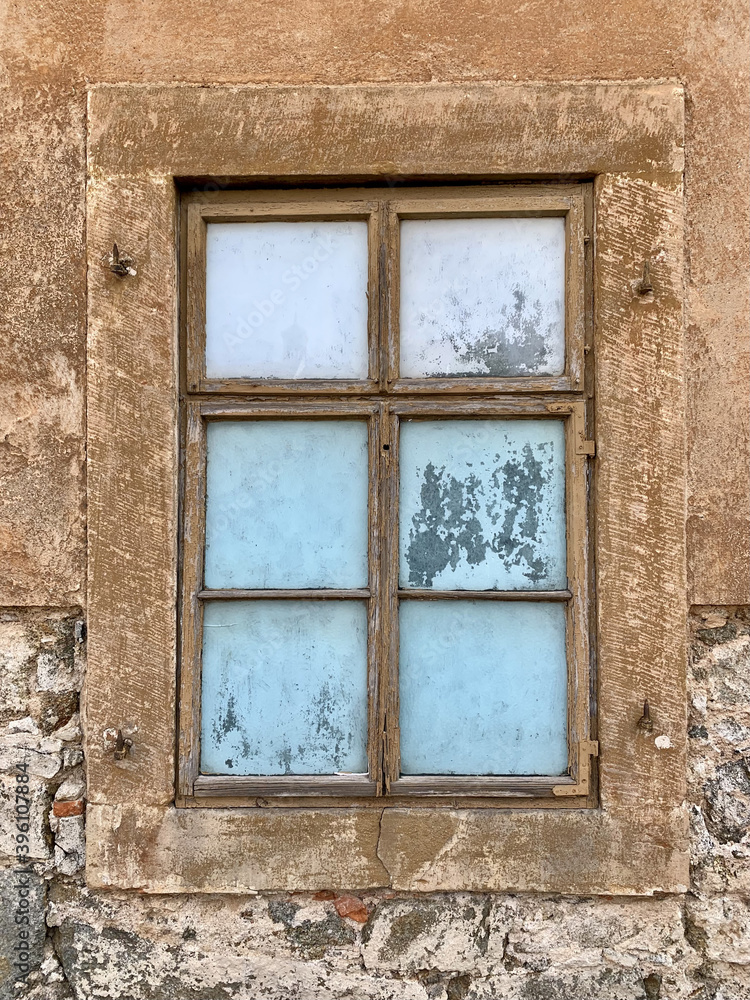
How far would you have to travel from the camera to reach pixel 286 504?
2.14 metres

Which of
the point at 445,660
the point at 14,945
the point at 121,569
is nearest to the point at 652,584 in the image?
A: the point at 445,660

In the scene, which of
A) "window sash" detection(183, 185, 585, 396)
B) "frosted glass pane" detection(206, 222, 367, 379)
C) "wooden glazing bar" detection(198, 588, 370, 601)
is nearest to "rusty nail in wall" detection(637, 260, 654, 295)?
"window sash" detection(183, 185, 585, 396)

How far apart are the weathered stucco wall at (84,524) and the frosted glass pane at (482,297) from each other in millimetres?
354

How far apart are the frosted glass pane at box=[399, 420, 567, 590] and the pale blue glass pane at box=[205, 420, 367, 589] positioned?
0.13m

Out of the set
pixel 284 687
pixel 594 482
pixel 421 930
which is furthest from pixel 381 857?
pixel 594 482

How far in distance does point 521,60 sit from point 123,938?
2.48 meters

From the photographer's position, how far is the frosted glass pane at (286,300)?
214 centimetres

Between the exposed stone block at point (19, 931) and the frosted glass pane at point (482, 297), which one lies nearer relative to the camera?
the exposed stone block at point (19, 931)

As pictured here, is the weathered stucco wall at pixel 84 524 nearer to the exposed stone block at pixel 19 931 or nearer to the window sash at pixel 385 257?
the exposed stone block at pixel 19 931

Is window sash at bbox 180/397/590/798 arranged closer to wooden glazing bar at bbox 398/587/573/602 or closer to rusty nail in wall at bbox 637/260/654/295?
wooden glazing bar at bbox 398/587/573/602

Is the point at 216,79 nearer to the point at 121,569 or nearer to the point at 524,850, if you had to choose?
the point at 121,569

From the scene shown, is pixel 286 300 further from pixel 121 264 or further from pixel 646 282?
pixel 646 282

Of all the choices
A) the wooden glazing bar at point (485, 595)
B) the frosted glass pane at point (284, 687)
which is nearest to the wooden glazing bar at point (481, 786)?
the frosted glass pane at point (284, 687)

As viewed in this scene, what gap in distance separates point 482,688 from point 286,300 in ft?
3.83
